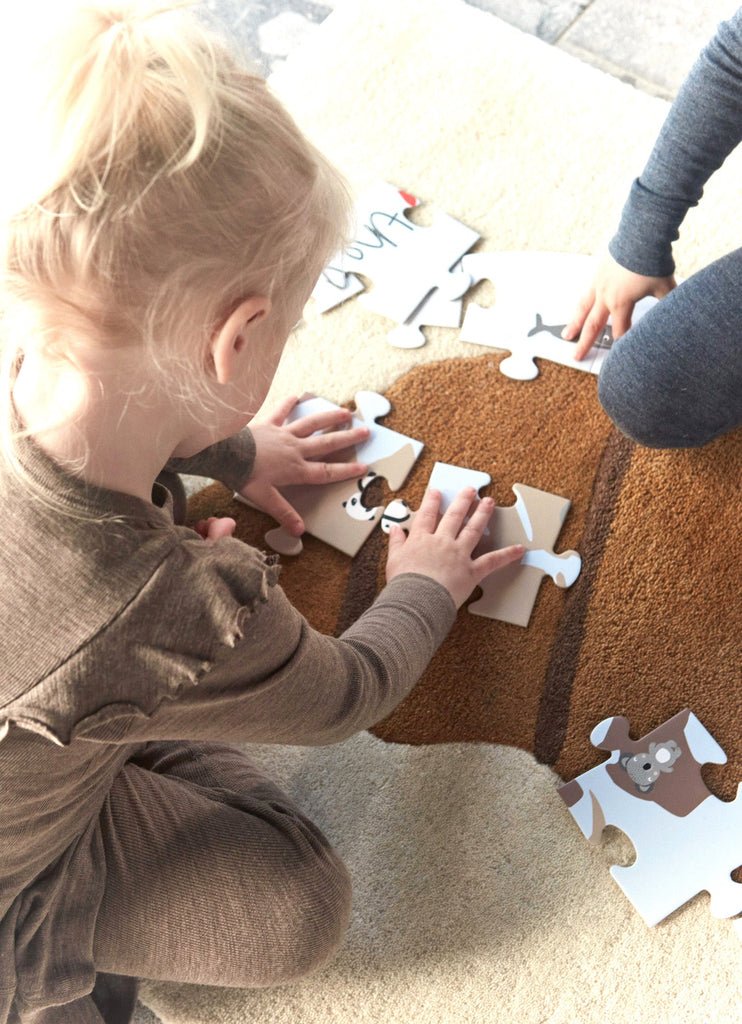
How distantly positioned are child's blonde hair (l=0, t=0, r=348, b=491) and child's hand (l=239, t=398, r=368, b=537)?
0.50 meters

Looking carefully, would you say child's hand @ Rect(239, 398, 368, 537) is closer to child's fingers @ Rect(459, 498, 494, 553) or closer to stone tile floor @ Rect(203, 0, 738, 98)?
child's fingers @ Rect(459, 498, 494, 553)

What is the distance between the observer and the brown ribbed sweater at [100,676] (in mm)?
662

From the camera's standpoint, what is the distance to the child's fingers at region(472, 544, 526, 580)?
42.3 inches

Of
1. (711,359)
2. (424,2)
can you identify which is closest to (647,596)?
(711,359)

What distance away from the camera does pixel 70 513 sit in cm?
67

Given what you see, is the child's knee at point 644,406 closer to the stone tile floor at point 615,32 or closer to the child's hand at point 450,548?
the child's hand at point 450,548

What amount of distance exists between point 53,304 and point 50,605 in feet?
0.68

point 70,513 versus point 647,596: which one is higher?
point 70,513

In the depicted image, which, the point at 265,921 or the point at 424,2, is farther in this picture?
the point at 424,2

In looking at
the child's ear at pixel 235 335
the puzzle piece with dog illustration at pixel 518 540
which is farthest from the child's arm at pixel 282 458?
the child's ear at pixel 235 335

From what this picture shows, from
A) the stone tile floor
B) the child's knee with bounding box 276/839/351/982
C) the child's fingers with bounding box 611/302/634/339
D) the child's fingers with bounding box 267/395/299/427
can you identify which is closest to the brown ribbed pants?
the child's knee with bounding box 276/839/351/982

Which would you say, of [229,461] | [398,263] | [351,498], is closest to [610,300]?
[398,263]

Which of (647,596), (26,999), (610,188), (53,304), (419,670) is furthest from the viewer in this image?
(610,188)

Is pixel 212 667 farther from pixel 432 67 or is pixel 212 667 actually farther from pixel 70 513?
pixel 432 67
